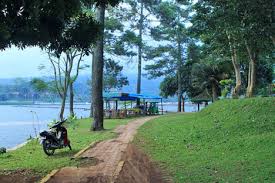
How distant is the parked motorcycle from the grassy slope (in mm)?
2635

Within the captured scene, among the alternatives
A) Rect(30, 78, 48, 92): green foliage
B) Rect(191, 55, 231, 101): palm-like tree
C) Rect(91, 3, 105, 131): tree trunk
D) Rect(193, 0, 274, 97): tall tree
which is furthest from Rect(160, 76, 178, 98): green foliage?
Rect(193, 0, 274, 97): tall tree

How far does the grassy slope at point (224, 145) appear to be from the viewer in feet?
31.7

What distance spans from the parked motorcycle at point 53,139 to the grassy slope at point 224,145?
2.63 meters

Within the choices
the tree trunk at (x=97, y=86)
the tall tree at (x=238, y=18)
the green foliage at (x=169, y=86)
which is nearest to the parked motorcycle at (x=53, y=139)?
the tall tree at (x=238, y=18)

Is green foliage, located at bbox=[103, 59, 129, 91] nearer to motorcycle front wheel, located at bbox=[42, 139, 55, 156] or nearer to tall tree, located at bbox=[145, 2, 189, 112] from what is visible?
tall tree, located at bbox=[145, 2, 189, 112]

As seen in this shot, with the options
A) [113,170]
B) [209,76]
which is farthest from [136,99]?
[113,170]

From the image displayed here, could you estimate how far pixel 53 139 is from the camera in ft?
43.1

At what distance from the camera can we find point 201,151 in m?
13.1

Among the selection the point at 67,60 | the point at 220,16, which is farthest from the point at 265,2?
the point at 67,60

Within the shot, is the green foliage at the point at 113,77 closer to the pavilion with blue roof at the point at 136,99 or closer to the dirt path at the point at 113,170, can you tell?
the pavilion with blue roof at the point at 136,99

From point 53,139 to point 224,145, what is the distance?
16.6ft

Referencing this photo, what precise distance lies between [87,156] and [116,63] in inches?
1435

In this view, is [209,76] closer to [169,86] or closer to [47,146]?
[169,86]

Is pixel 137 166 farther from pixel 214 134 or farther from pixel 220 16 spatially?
pixel 220 16
